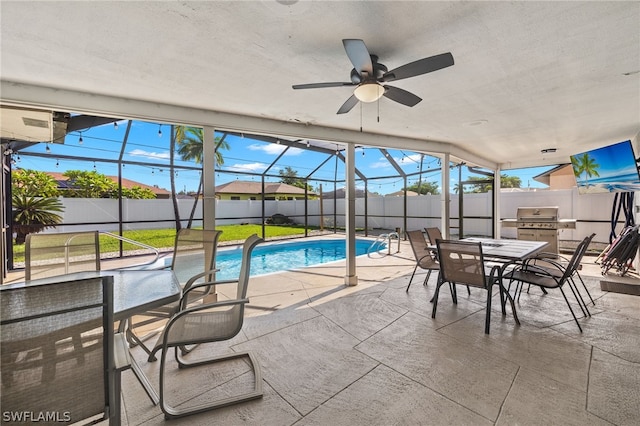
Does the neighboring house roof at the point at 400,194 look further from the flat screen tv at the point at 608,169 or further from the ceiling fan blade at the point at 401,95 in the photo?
the ceiling fan blade at the point at 401,95

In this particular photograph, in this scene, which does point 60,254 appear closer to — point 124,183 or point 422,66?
point 422,66

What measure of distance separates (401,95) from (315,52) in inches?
32.8

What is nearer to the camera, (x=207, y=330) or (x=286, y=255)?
(x=207, y=330)

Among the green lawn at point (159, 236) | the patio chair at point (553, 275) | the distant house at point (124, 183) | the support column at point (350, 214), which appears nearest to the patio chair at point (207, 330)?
the green lawn at point (159, 236)

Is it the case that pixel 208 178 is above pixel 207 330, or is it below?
above

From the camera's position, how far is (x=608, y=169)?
5105mm

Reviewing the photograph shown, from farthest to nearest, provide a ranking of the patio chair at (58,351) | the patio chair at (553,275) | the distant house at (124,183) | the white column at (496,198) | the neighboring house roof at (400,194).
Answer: the neighboring house roof at (400,194), the white column at (496,198), the distant house at (124,183), the patio chair at (553,275), the patio chair at (58,351)

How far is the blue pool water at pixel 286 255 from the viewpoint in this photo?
732cm

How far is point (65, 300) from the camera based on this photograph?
961 mm

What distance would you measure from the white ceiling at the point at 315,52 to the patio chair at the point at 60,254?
55.6 inches

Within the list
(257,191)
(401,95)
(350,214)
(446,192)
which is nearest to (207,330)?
(401,95)

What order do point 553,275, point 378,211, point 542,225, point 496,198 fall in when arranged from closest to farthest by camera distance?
point 553,275 < point 542,225 < point 496,198 < point 378,211

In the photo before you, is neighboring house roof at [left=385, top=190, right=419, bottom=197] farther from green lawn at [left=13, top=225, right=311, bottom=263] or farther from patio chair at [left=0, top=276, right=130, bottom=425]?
patio chair at [left=0, top=276, right=130, bottom=425]

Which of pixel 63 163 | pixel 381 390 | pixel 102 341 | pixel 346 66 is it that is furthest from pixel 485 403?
pixel 63 163
